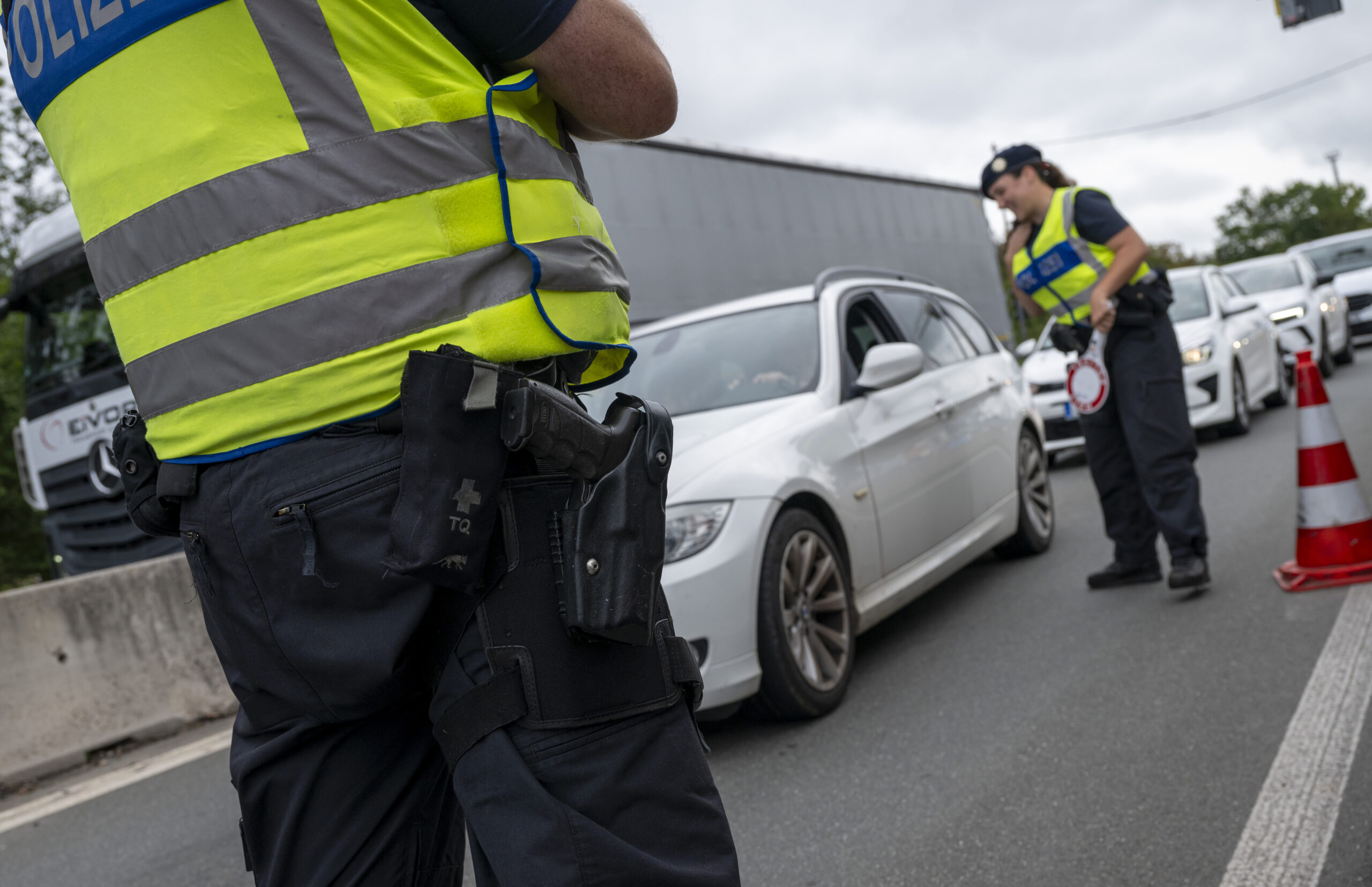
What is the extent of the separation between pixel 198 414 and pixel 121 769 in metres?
4.33

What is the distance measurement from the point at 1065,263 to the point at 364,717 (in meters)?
4.51

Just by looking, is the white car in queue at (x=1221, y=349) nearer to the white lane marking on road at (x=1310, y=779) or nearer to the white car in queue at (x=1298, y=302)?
the white car in queue at (x=1298, y=302)

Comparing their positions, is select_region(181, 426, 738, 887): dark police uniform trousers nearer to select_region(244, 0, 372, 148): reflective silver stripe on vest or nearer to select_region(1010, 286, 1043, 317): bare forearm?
select_region(244, 0, 372, 148): reflective silver stripe on vest

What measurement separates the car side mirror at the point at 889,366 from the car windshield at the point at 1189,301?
6277mm

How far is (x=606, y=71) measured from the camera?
145 cm

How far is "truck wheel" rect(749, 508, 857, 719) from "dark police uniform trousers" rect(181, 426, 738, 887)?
2552 millimetres

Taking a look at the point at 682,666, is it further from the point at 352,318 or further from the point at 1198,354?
the point at 1198,354

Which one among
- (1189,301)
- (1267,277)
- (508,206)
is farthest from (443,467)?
(1267,277)

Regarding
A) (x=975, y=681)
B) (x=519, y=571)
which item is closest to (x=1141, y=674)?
(x=975, y=681)

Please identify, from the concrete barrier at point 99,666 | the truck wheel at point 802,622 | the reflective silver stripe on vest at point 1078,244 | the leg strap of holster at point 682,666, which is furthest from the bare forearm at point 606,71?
the concrete barrier at point 99,666

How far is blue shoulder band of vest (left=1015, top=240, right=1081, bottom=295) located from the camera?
17.2 ft

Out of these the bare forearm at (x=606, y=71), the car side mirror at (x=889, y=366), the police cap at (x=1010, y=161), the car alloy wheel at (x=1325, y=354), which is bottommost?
the car alloy wheel at (x=1325, y=354)

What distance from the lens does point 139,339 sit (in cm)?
145

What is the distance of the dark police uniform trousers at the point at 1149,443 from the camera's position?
505 cm
